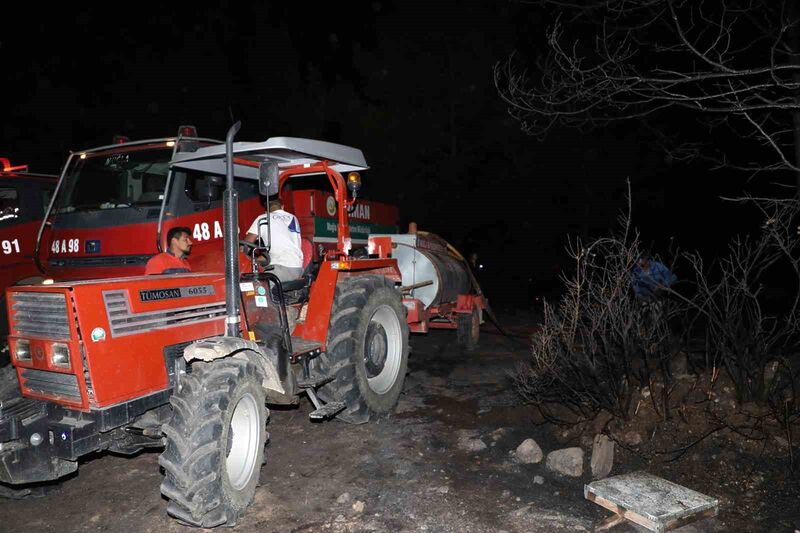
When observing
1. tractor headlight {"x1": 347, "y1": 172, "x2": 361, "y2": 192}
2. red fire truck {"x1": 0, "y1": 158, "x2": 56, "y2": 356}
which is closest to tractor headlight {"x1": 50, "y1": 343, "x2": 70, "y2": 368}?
tractor headlight {"x1": 347, "y1": 172, "x2": 361, "y2": 192}

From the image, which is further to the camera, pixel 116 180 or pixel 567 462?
pixel 116 180

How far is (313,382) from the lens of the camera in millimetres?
4852

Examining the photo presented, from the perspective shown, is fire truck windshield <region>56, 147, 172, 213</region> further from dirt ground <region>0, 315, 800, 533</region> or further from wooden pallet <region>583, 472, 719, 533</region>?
wooden pallet <region>583, 472, 719, 533</region>

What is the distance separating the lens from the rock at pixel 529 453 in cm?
484

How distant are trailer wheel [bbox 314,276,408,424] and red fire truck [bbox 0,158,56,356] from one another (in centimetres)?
496

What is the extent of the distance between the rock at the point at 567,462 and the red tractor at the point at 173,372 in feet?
6.14

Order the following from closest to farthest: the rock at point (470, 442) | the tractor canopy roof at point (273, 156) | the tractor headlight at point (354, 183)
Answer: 1. the tractor canopy roof at point (273, 156)
2. the rock at point (470, 442)
3. the tractor headlight at point (354, 183)

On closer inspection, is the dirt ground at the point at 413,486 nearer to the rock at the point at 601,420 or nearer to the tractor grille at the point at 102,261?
the rock at the point at 601,420

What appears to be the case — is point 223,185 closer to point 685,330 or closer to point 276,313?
point 276,313

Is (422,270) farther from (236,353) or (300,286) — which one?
(236,353)

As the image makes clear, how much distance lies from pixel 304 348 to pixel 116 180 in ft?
10.1

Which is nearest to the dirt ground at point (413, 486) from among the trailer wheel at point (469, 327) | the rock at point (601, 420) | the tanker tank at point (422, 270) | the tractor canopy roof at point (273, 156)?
the rock at point (601, 420)

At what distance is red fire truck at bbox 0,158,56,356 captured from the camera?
7.73 metres

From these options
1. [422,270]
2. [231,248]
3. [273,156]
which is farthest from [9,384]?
[422,270]
